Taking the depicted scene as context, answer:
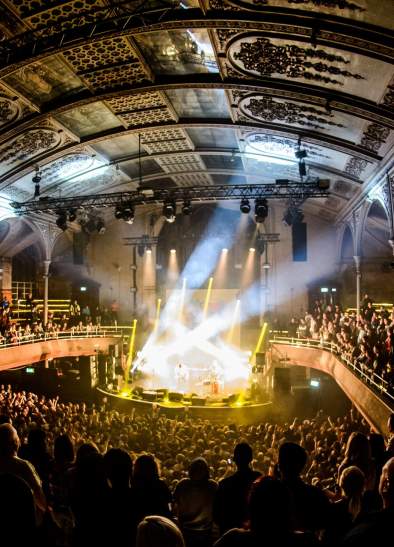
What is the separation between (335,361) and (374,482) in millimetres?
10624

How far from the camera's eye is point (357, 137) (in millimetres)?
11453

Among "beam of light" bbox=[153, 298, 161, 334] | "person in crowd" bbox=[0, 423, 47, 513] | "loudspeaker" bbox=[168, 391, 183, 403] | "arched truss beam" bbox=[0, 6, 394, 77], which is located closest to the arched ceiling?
"arched truss beam" bbox=[0, 6, 394, 77]

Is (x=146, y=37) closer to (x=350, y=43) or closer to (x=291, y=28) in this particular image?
(x=291, y=28)

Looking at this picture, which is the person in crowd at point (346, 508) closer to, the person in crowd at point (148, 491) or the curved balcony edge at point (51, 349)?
the person in crowd at point (148, 491)

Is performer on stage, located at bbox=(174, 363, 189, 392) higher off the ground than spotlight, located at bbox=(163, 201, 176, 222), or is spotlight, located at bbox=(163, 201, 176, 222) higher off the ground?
spotlight, located at bbox=(163, 201, 176, 222)

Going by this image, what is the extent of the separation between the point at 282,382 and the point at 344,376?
17.2 feet

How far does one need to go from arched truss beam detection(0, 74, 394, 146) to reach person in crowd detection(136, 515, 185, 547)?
31.8 ft

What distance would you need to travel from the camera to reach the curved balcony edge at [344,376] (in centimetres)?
897

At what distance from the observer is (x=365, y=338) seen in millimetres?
11430

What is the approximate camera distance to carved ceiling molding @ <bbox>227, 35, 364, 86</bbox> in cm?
841

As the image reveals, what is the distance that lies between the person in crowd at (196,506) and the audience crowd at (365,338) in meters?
5.97

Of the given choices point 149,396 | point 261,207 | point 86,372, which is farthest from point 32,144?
point 86,372

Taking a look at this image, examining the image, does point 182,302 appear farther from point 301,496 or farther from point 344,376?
point 301,496

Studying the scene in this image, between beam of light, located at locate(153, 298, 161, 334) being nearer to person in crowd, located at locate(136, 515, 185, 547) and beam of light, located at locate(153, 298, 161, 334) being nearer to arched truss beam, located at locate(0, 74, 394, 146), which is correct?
arched truss beam, located at locate(0, 74, 394, 146)
